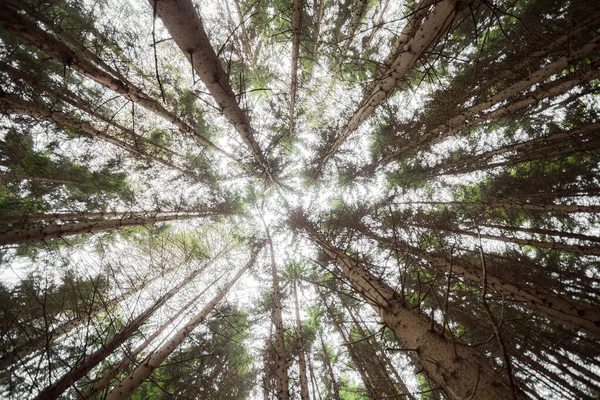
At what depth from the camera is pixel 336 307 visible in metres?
9.77

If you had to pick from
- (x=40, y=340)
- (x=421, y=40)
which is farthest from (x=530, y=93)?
(x=40, y=340)

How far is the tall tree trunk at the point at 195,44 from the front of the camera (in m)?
2.38

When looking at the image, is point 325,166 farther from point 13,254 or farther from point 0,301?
point 13,254

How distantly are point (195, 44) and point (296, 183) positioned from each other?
320 inches

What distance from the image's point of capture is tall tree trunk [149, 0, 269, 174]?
2.38m

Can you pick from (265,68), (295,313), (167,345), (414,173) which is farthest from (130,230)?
(414,173)

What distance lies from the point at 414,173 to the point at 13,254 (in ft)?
49.5

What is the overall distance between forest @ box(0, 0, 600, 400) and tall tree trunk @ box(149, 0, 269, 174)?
0.02 metres

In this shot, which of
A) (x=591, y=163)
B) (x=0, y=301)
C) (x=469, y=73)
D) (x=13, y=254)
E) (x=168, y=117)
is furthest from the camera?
(x=13, y=254)

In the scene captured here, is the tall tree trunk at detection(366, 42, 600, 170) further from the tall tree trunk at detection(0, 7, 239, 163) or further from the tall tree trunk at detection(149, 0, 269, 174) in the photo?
the tall tree trunk at detection(0, 7, 239, 163)

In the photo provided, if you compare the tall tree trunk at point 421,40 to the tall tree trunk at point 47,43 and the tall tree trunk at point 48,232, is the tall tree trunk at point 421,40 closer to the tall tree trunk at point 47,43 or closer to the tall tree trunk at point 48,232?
the tall tree trunk at point 47,43

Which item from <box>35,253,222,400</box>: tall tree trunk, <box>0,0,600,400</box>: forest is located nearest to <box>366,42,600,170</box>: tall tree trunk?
<box>0,0,600,400</box>: forest

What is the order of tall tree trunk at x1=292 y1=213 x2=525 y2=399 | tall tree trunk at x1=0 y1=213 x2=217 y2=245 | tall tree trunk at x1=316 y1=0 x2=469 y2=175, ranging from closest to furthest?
tall tree trunk at x1=292 y1=213 x2=525 y2=399 → tall tree trunk at x1=316 y1=0 x2=469 y2=175 → tall tree trunk at x1=0 y1=213 x2=217 y2=245

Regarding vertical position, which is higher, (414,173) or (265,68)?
(265,68)
